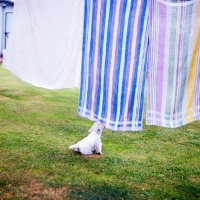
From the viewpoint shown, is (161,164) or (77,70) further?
(161,164)

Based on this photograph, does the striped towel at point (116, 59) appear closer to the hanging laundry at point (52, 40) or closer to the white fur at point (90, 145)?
the hanging laundry at point (52, 40)

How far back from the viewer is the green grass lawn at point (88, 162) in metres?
4.02

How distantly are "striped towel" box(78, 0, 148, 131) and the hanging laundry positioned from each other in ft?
0.85

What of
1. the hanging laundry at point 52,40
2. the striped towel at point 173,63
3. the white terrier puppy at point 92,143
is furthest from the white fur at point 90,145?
the striped towel at point 173,63

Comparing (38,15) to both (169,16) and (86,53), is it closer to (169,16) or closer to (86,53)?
(86,53)

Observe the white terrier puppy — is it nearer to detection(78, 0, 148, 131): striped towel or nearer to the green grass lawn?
the green grass lawn

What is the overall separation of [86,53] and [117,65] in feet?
A: 1.19

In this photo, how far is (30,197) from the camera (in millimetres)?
3734

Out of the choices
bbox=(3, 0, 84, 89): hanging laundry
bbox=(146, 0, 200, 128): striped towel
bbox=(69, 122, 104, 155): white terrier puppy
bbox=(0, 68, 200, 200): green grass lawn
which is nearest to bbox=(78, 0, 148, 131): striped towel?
bbox=(146, 0, 200, 128): striped towel

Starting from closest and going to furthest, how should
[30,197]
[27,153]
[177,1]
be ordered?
[177,1] < [30,197] < [27,153]

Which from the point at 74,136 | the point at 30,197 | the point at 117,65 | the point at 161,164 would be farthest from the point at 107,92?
the point at 74,136

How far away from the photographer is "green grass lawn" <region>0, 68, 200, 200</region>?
13.2 feet

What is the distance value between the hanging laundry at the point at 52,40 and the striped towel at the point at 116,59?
26cm

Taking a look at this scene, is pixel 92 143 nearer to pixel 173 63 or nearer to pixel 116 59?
pixel 116 59
